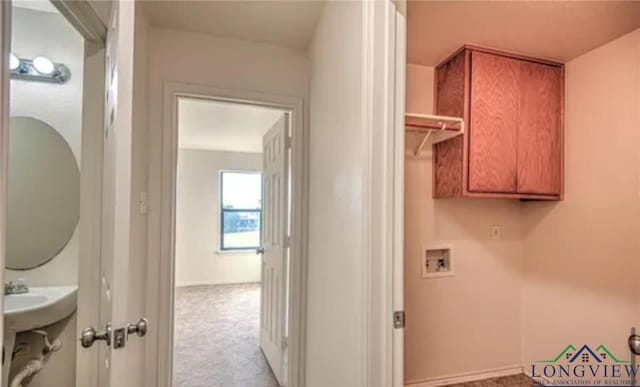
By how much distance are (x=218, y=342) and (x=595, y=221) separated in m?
3.17

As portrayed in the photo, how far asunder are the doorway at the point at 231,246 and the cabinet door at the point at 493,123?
1.22 metres

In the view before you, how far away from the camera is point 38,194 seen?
185 centimetres

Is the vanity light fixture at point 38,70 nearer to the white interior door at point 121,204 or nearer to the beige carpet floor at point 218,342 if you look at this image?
the white interior door at point 121,204

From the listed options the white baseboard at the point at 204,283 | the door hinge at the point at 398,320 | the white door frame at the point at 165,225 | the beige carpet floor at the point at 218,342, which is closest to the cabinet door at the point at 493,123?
the door hinge at the point at 398,320

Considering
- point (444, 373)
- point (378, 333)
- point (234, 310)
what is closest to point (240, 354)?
point (234, 310)

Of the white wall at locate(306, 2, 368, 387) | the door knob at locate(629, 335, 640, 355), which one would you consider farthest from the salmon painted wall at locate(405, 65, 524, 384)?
the door knob at locate(629, 335, 640, 355)

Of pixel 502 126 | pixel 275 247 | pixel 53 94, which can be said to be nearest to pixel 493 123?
pixel 502 126

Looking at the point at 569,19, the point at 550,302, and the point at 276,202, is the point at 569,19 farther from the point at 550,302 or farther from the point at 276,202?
the point at 276,202

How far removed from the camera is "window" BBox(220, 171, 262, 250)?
5.71 m

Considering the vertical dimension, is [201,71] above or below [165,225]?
above

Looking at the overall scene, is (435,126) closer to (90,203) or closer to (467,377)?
(467,377)

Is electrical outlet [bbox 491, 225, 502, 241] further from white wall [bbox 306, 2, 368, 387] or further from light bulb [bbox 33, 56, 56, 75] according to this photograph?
light bulb [bbox 33, 56, 56, 75]

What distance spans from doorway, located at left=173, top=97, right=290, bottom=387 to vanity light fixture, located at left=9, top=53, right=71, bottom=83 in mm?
639

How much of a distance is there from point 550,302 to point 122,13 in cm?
291
